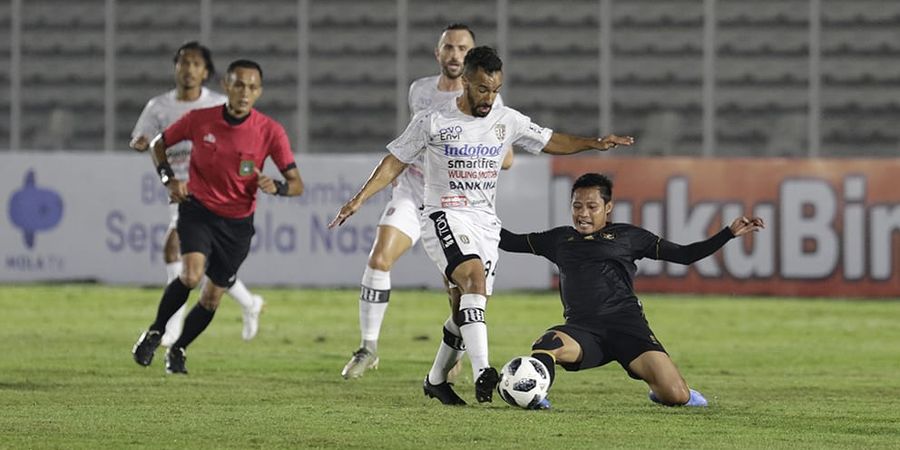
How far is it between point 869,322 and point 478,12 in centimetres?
970

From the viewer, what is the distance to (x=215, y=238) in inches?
436

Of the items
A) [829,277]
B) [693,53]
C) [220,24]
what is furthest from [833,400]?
[220,24]

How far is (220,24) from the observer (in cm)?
2500

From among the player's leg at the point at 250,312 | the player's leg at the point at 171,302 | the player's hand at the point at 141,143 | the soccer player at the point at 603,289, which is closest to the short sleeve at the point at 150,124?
the player's hand at the point at 141,143

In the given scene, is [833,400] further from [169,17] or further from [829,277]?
[169,17]

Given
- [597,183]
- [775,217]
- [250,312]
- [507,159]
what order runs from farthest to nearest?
[775,217]
[250,312]
[507,159]
[597,183]

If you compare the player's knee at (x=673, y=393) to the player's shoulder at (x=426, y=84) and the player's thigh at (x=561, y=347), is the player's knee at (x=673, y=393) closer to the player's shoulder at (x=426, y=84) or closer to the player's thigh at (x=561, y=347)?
the player's thigh at (x=561, y=347)

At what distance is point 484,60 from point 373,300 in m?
2.38

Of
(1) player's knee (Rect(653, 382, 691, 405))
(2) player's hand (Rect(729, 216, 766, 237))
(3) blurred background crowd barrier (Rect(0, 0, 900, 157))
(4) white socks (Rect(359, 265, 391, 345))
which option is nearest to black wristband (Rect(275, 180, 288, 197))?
(4) white socks (Rect(359, 265, 391, 345))

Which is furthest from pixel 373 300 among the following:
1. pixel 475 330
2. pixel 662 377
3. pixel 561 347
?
pixel 662 377

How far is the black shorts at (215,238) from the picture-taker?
10969 millimetres

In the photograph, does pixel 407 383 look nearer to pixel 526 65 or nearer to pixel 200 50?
pixel 200 50

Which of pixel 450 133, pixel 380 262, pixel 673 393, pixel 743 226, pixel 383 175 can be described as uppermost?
pixel 450 133

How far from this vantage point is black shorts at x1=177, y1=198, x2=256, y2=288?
10969 millimetres
